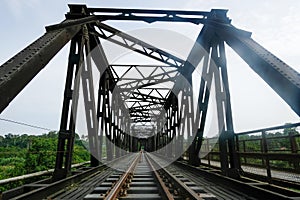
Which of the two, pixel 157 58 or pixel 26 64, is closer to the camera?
pixel 26 64

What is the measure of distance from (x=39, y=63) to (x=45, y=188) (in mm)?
1997

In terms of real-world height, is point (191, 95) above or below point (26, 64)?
above

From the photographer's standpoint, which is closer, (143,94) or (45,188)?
(45,188)

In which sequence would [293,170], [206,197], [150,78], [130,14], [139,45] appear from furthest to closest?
[150,78], [139,45], [130,14], [293,170], [206,197]

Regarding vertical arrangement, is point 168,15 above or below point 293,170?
above

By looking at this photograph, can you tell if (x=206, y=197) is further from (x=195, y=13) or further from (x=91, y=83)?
(x=195, y=13)

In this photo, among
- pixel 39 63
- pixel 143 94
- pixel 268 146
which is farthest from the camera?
pixel 143 94

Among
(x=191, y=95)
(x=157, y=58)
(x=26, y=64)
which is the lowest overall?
(x=26, y=64)

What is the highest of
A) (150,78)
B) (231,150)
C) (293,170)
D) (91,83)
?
(150,78)

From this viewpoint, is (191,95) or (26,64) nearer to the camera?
(26,64)

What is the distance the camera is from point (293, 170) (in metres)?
3.95

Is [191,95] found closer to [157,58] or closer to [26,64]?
[157,58]

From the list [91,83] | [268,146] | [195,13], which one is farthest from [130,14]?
[268,146]

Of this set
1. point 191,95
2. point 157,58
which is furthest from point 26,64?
point 191,95
